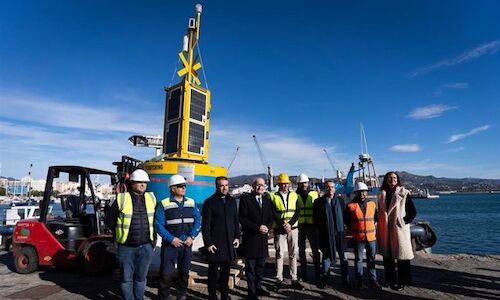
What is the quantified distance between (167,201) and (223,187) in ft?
2.71

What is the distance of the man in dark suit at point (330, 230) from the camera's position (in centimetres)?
565

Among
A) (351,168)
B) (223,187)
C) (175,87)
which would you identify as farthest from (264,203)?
(351,168)

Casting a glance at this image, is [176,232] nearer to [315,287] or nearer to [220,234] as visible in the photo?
[220,234]

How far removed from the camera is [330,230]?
566cm

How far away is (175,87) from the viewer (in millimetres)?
16891

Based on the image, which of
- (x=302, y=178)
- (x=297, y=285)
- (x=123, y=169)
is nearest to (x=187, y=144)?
(x=123, y=169)

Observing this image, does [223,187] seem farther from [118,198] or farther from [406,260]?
[406,260]

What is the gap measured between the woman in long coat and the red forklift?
5.45 metres

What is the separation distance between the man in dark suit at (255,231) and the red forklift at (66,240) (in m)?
3.46

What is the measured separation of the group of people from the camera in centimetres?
431

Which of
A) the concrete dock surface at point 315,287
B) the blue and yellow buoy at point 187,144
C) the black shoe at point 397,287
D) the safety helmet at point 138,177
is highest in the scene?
the blue and yellow buoy at point 187,144

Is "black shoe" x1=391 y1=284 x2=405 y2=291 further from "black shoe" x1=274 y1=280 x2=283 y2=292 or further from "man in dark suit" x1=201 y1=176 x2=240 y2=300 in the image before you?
"man in dark suit" x1=201 y1=176 x2=240 y2=300

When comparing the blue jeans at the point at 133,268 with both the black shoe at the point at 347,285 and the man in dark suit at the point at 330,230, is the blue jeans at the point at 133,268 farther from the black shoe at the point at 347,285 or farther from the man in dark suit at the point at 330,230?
the black shoe at the point at 347,285

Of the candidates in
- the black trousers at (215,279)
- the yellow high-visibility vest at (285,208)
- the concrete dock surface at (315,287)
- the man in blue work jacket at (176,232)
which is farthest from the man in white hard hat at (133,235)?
the yellow high-visibility vest at (285,208)
